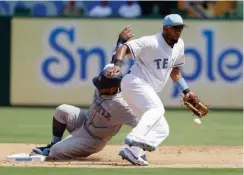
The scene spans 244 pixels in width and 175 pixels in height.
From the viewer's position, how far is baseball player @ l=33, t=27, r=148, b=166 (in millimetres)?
10195

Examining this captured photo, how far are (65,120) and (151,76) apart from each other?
4.02 feet

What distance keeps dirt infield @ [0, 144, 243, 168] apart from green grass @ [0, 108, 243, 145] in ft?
2.89

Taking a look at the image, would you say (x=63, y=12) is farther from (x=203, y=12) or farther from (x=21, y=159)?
(x=21, y=159)

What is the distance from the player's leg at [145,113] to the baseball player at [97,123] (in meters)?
0.11

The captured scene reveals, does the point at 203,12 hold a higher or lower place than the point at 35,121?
higher

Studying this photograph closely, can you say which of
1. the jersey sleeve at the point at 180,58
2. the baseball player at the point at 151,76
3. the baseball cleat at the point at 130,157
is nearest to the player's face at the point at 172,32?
the baseball player at the point at 151,76

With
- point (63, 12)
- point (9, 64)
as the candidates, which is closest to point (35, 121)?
point (9, 64)

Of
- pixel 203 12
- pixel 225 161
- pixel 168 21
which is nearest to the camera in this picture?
pixel 168 21

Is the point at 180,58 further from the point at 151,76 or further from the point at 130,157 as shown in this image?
the point at 130,157

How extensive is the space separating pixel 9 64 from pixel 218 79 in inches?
185

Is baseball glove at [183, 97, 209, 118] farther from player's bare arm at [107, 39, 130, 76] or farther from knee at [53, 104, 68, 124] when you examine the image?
knee at [53, 104, 68, 124]

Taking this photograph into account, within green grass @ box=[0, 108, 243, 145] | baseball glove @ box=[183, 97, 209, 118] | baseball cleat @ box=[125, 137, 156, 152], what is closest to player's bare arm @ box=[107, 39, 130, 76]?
baseball cleat @ box=[125, 137, 156, 152]

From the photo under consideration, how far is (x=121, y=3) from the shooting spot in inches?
789

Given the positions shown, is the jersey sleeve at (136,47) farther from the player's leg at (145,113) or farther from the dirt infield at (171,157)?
the dirt infield at (171,157)
